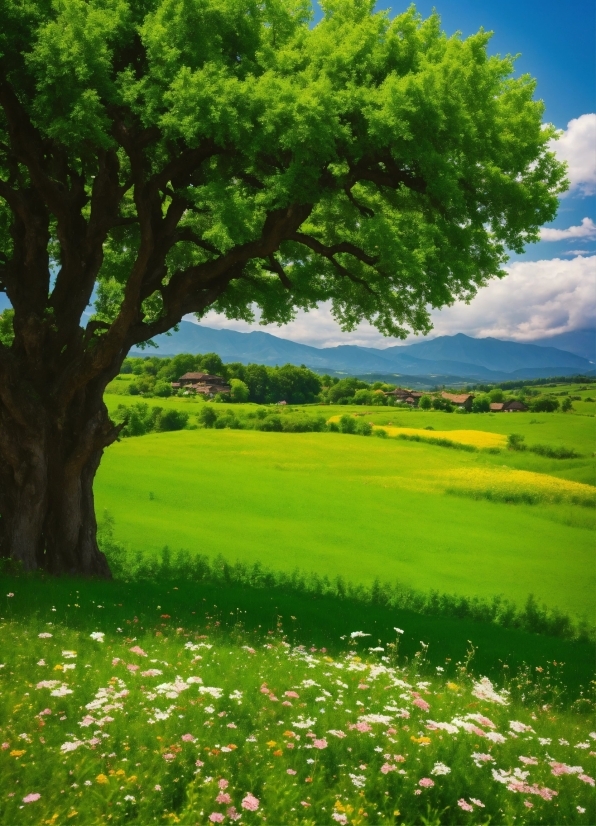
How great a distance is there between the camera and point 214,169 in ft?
47.9

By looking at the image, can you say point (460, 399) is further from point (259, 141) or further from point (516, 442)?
point (259, 141)

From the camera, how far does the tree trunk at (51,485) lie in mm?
14008

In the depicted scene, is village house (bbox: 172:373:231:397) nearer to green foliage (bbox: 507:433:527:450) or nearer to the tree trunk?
green foliage (bbox: 507:433:527:450)

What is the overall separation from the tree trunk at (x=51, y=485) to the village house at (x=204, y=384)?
43.6m

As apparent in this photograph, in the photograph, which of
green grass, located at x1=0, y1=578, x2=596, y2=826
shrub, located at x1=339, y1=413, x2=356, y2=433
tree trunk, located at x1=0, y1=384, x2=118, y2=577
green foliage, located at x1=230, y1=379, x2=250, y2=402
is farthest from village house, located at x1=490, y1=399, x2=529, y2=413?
green grass, located at x1=0, y1=578, x2=596, y2=826

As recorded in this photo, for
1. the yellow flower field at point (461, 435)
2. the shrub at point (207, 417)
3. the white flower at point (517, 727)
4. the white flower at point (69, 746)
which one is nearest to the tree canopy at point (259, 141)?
the white flower at point (517, 727)

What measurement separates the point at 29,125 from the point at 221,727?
13.4 m

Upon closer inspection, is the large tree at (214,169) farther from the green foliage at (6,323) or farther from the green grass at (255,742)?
the green grass at (255,742)

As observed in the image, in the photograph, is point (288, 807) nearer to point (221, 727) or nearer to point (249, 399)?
point (221, 727)

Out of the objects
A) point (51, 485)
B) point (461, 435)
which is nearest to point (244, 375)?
point (461, 435)

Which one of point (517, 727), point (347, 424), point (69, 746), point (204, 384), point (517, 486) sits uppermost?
point (204, 384)

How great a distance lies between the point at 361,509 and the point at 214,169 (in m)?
26.3

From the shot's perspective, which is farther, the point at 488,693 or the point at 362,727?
the point at 488,693

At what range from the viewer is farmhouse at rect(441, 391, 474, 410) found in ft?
200
